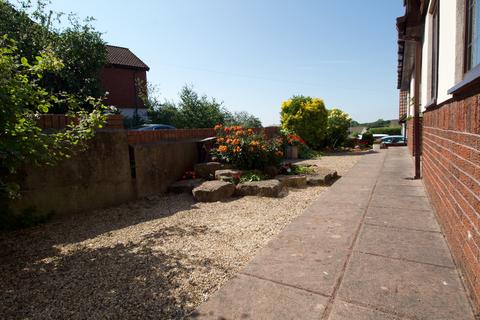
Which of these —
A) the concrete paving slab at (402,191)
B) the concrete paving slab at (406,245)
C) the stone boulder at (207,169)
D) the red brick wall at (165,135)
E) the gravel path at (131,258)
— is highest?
the red brick wall at (165,135)

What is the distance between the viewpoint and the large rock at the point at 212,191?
488cm

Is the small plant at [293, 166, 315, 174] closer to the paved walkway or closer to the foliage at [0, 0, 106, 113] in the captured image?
the paved walkway

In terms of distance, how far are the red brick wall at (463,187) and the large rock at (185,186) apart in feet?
12.9

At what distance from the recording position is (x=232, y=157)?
6281 millimetres

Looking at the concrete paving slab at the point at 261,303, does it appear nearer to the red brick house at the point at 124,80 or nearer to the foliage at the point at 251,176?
the foliage at the point at 251,176

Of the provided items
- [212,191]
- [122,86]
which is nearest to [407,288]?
[212,191]

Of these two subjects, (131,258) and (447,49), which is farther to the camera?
(447,49)

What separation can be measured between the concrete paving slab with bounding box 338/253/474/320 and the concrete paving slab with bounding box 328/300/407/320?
0.06 meters

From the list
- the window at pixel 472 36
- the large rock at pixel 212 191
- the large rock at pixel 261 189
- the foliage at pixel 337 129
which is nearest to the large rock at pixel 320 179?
the large rock at pixel 261 189

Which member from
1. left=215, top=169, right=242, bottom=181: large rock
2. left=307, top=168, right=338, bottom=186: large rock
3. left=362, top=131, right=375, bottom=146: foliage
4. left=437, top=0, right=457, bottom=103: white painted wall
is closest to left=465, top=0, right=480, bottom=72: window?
left=437, top=0, right=457, bottom=103: white painted wall

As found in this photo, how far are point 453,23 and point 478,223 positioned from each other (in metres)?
2.53

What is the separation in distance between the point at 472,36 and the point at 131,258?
12.7 ft

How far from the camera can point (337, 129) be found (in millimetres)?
14414

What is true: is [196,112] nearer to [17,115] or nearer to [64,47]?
[64,47]
